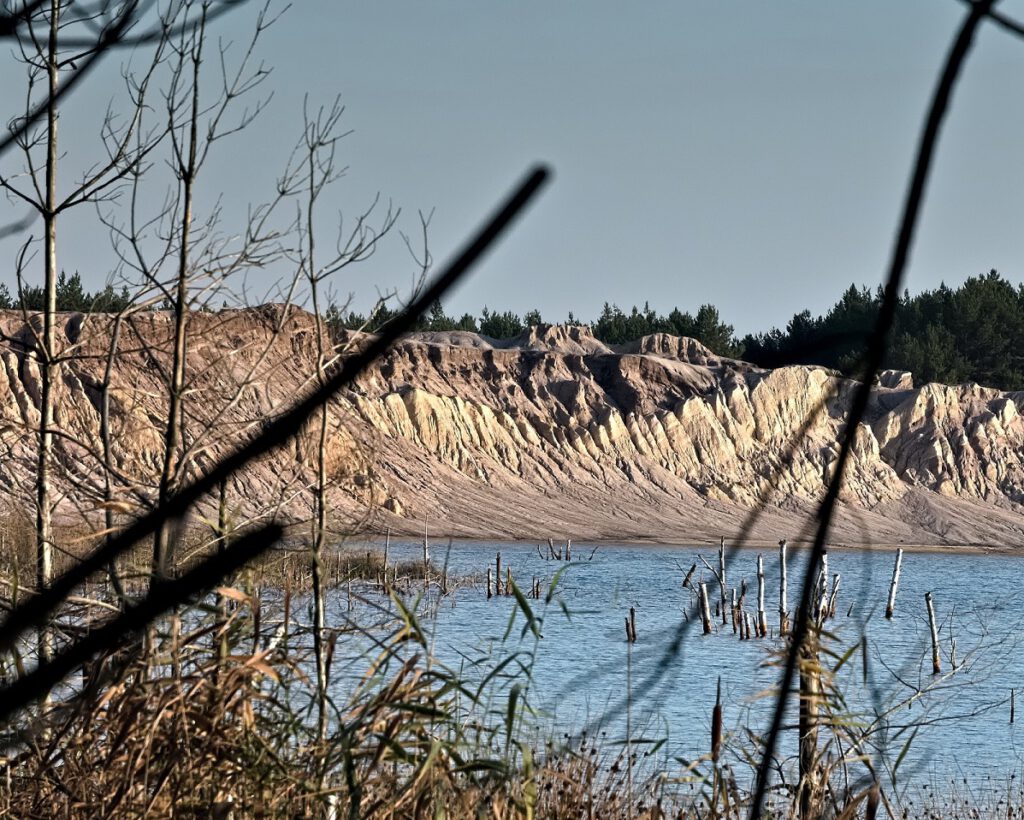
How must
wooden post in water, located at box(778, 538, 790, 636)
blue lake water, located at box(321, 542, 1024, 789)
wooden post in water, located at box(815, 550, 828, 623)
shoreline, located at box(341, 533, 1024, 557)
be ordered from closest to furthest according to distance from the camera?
wooden post in water, located at box(815, 550, 828, 623) → wooden post in water, located at box(778, 538, 790, 636) → blue lake water, located at box(321, 542, 1024, 789) → shoreline, located at box(341, 533, 1024, 557)

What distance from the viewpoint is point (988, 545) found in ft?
236

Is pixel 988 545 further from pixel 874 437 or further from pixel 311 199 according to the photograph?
pixel 311 199

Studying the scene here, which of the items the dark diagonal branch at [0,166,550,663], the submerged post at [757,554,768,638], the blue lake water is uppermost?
the dark diagonal branch at [0,166,550,663]

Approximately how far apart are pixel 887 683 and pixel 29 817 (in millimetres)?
21728

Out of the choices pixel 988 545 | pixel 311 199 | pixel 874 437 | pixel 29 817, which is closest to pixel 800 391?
pixel 874 437

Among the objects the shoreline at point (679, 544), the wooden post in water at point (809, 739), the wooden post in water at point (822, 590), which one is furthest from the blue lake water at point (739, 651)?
the shoreline at point (679, 544)

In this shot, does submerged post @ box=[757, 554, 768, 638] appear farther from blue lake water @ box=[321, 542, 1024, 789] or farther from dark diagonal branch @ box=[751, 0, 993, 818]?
dark diagonal branch @ box=[751, 0, 993, 818]

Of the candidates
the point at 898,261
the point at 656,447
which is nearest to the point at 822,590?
the point at 898,261

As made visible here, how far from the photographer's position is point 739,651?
110 feet

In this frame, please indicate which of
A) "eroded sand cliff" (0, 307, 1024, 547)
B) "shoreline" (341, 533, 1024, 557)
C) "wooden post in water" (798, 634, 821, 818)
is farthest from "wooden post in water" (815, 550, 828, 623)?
"eroded sand cliff" (0, 307, 1024, 547)

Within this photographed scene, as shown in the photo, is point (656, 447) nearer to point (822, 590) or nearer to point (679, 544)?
point (679, 544)

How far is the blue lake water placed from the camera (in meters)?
8.37

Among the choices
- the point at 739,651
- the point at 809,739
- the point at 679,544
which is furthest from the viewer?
the point at 679,544

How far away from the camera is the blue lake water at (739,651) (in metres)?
8.37
